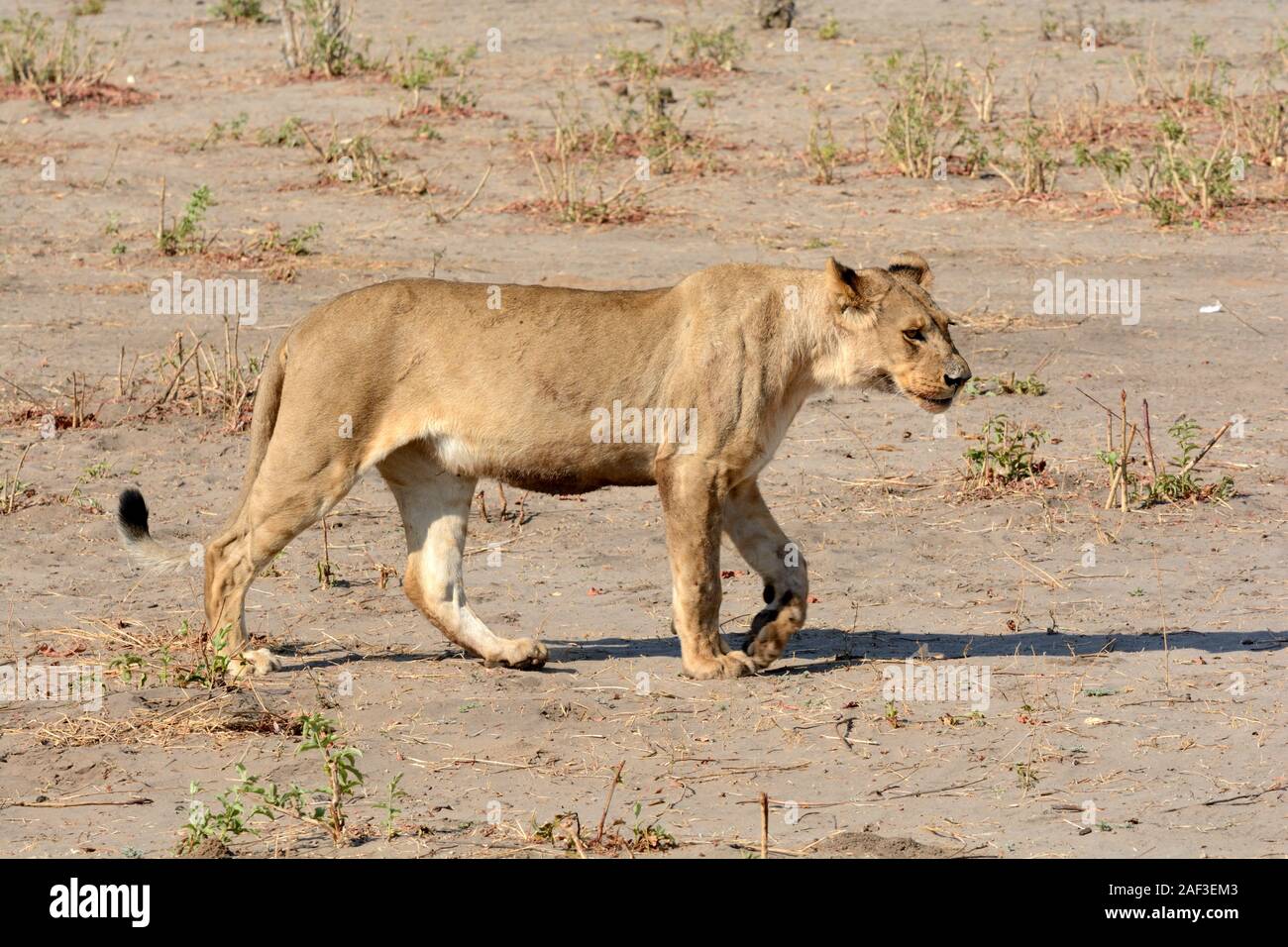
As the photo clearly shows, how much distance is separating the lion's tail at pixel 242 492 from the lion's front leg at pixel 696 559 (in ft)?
5.23

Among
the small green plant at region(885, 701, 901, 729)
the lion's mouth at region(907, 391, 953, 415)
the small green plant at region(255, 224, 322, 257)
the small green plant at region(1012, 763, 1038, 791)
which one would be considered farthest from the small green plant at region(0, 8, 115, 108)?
the small green plant at region(1012, 763, 1038, 791)

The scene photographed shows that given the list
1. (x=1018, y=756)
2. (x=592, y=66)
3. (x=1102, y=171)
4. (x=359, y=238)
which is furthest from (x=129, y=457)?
(x=592, y=66)

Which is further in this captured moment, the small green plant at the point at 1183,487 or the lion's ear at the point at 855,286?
the small green plant at the point at 1183,487

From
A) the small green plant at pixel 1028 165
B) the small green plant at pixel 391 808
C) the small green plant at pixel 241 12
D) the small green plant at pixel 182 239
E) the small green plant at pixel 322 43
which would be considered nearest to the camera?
the small green plant at pixel 391 808

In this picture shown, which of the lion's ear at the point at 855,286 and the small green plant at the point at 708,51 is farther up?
the small green plant at the point at 708,51

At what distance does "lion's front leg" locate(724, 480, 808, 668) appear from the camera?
7.44 m

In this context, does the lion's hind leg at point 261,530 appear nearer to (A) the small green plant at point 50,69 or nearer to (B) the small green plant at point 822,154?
(B) the small green plant at point 822,154

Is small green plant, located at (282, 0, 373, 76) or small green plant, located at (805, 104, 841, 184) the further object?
small green plant, located at (282, 0, 373, 76)

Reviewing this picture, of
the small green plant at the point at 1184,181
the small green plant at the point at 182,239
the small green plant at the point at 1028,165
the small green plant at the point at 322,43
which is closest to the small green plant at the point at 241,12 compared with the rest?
the small green plant at the point at 322,43

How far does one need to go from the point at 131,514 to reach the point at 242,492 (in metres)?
0.48

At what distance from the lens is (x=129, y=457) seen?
34.7ft

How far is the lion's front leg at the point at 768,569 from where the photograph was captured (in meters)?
7.44

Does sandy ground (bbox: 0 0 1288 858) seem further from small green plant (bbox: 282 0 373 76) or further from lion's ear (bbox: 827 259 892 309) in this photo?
small green plant (bbox: 282 0 373 76)
